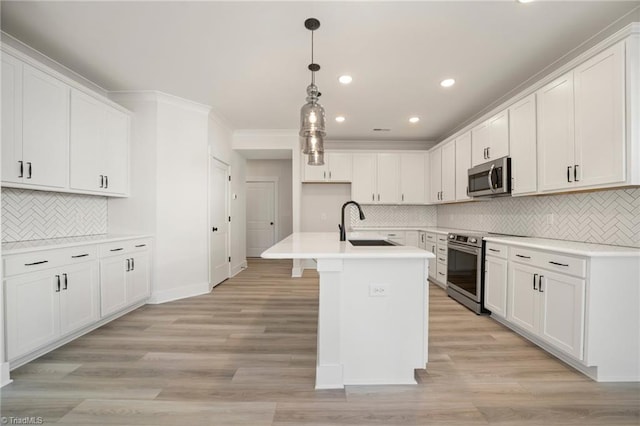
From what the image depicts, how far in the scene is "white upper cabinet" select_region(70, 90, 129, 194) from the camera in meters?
2.88

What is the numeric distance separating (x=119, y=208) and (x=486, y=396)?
424 centimetres

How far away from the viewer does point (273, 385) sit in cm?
193

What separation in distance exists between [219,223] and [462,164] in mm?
3976

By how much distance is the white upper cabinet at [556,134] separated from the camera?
2.46 m

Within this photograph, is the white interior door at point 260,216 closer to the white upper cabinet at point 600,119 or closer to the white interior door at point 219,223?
the white interior door at point 219,223

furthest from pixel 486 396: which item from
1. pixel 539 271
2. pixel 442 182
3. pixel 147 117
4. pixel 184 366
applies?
pixel 147 117

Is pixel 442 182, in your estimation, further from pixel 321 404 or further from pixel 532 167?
pixel 321 404

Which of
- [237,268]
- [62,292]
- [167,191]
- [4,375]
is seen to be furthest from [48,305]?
[237,268]

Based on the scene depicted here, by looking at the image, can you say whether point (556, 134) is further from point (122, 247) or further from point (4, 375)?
point (4, 375)

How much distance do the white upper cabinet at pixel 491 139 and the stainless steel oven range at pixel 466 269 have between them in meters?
1.02

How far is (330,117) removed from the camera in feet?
15.0

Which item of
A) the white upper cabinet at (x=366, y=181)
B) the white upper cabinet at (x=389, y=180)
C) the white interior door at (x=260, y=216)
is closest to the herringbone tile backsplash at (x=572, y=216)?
the white upper cabinet at (x=389, y=180)

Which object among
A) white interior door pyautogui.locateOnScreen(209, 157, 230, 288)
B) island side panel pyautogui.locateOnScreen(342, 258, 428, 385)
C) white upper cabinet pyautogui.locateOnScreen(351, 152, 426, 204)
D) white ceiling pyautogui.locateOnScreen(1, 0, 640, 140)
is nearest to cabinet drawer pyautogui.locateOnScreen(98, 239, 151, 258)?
white interior door pyautogui.locateOnScreen(209, 157, 230, 288)

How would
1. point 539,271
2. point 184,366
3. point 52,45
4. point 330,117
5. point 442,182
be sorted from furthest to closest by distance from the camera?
point 442,182, point 330,117, point 52,45, point 539,271, point 184,366
